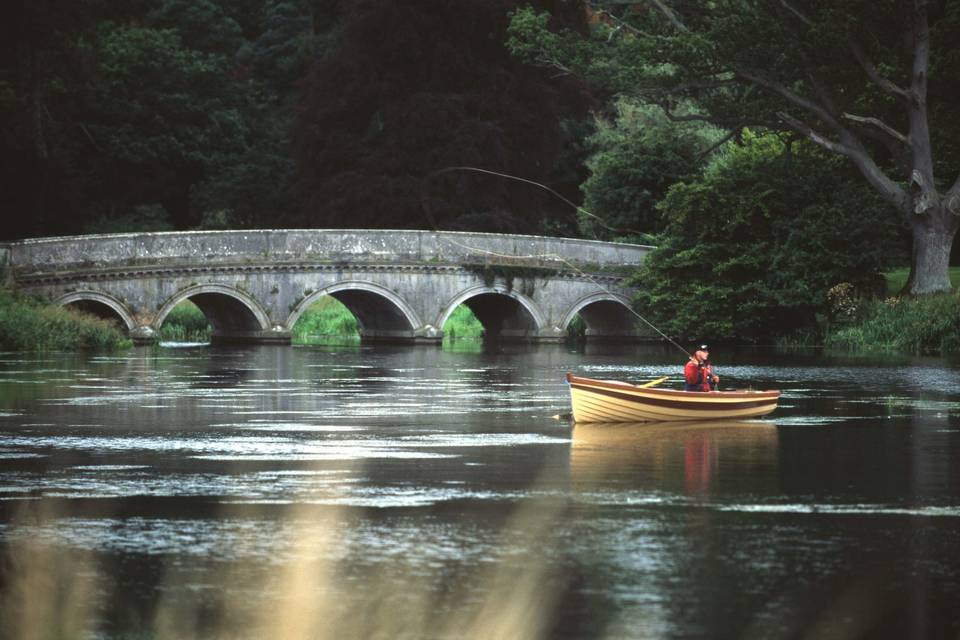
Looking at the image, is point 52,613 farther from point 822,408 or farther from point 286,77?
point 286,77

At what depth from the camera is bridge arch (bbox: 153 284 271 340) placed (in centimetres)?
4588

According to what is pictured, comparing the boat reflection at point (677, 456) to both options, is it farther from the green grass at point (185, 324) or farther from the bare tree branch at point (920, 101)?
the green grass at point (185, 324)

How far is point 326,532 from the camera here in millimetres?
11992

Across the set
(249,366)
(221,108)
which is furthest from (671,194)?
(221,108)

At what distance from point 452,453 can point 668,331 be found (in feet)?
112

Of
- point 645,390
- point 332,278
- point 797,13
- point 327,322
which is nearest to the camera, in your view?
point 645,390

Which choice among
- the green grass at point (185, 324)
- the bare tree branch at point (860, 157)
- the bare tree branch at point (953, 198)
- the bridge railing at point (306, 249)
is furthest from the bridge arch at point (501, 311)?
the bare tree branch at point (953, 198)

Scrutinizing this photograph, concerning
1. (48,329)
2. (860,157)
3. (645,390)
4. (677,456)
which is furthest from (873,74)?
(677,456)

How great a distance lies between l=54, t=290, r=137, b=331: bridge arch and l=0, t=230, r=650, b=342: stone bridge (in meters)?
0.04

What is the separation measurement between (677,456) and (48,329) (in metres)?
25.3

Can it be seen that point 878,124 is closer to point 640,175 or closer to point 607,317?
point 640,175

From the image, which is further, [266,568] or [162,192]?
[162,192]

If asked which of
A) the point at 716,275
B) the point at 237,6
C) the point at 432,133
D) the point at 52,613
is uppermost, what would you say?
the point at 237,6

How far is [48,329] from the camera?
39406mm
